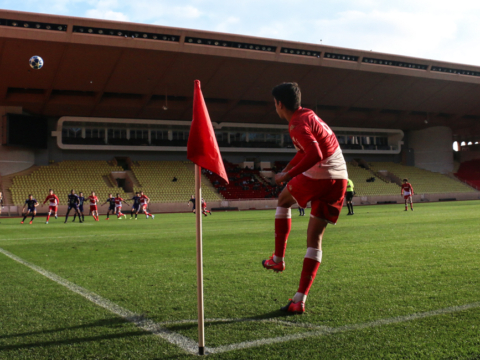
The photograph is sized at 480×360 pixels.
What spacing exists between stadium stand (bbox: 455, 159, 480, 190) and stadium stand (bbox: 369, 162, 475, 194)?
10.3 ft

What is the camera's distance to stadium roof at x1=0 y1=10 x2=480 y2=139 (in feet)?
98.9

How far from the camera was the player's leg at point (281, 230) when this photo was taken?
4.01m

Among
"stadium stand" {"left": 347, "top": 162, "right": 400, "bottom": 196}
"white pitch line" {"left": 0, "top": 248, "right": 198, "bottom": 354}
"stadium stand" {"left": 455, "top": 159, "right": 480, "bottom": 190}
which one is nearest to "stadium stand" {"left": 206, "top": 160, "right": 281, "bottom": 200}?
"stadium stand" {"left": 347, "top": 162, "right": 400, "bottom": 196}

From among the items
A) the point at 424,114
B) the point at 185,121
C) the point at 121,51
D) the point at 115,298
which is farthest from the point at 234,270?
the point at 424,114

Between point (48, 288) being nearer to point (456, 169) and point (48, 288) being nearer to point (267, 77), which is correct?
point (267, 77)

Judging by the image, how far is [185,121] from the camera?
44.4m

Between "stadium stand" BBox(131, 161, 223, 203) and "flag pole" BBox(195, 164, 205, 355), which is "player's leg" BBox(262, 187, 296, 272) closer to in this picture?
"flag pole" BBox(195, 164, 205, 355)

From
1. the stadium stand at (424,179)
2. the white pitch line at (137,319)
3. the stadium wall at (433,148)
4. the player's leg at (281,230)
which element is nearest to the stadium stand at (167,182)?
the stadium stand at (424,179)

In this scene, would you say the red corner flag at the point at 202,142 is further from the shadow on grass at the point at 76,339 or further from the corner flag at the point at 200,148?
the shadow on grass at the point at 76,339

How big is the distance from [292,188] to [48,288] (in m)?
3.21

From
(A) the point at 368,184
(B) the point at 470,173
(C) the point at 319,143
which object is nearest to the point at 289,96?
(C) the point at 319,143

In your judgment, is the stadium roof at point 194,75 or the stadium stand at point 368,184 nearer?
the stadium roof at point 194,75

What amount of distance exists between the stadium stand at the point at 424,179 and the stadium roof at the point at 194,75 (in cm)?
707

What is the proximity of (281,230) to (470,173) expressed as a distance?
205 ft
